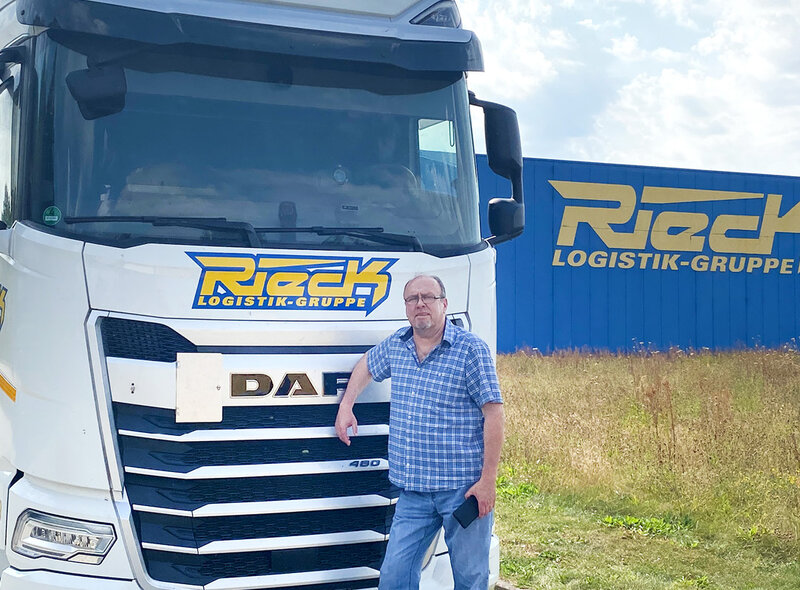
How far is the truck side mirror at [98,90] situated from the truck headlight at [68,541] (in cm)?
165

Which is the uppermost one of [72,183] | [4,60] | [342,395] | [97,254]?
[4,60]

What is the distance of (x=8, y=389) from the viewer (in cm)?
372

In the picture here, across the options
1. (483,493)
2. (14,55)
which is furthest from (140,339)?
(483,493)

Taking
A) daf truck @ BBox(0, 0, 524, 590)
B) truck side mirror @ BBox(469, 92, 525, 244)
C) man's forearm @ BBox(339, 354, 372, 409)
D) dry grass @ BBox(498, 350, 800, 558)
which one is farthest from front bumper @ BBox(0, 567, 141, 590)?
dry grass @ BBox(498, 350, 800, 558)

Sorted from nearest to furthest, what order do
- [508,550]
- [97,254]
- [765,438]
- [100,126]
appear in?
1. [97,254]
2. [100,126]
3. [508,550]
4. [765,438]

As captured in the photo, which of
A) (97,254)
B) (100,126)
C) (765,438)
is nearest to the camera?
(97,254)

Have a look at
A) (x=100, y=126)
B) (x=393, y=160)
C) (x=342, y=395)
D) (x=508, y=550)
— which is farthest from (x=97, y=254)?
(x=508, y=550)

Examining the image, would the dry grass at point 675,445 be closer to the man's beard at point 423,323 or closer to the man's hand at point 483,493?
the man's hand at point 483,493

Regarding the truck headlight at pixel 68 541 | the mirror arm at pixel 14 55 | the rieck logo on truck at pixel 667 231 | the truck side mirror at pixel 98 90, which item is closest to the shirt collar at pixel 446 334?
the truck headlight at pixel 68 541

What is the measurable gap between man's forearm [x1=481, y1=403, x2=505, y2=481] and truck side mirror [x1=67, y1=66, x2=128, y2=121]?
2002 millimetres

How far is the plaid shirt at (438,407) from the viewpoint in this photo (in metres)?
3.71

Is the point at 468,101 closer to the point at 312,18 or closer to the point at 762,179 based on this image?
the point at 312,18

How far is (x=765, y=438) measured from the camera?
8.05m

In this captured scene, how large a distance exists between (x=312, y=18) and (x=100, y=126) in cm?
106
